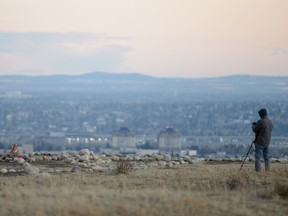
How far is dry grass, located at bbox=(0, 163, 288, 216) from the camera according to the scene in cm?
1572

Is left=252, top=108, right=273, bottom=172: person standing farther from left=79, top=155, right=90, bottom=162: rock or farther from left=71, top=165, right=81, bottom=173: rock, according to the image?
left=79, top=155, right=90, bottom=162: rock

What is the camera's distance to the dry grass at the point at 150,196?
51.6 ft

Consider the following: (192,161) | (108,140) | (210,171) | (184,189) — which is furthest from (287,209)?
(108,140)

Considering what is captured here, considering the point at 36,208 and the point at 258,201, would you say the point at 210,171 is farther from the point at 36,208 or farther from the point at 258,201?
the point at 36,208

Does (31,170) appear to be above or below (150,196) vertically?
Answer: below

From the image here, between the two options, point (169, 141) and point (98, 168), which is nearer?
point (98, 168)

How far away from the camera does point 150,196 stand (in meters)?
17.0

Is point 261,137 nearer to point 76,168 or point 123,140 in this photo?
point 76,168

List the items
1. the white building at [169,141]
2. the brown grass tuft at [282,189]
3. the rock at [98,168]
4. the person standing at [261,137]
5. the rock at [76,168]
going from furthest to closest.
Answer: the white building at [169,141] < the rock at [98,168] < the rock at [76,168] < the person standing at [261,137] < the brown grass tuft at [282,189]

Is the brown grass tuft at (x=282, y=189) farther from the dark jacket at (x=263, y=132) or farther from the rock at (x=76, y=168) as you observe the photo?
the rock at (x=76, y=168)

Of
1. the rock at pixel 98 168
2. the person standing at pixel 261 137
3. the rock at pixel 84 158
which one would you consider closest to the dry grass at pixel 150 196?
the person standing at pixel 261 137

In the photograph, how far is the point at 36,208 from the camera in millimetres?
15797

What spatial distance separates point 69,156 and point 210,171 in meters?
8.06

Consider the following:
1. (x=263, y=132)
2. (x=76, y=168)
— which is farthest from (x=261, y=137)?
(x=76, y=168)
